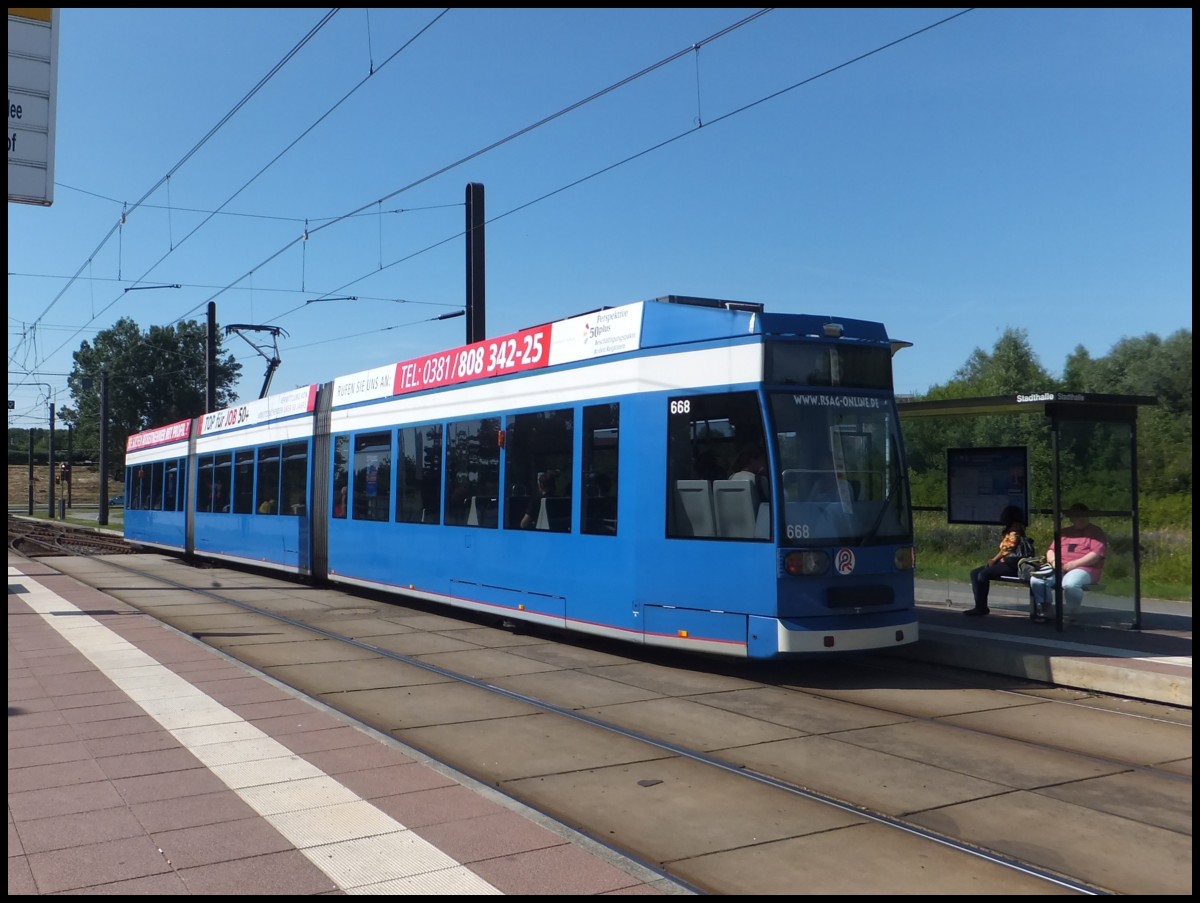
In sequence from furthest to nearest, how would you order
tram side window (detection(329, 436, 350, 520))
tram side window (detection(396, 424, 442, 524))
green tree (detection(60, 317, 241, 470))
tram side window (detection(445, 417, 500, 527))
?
1. green tree (detection(60, 317, 241, 470))
2. tram side window (detection(329, 436, 350, 520))
3. tram side window (detection(396, 424, 442, 524))
4. tram side window (detection(445, 417, 500, 527))

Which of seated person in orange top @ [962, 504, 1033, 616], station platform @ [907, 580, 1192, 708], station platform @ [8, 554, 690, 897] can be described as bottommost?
station platform @ [8, 554, 690, 897]

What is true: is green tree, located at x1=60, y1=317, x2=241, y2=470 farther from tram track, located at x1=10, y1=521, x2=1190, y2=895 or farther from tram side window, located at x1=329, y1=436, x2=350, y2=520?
tram track, located at x1=10, y1=521, x2=1190, y2=895

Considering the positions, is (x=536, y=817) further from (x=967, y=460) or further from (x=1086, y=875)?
(x=967, y=460)

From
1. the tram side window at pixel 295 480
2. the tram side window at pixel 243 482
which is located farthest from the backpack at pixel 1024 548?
Answer: the tram side window at pixel 243 482

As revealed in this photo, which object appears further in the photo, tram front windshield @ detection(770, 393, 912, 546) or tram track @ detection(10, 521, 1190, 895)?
tram front windshield @ detection(770, 393, 912, 546)

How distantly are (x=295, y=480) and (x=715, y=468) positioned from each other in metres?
11.3

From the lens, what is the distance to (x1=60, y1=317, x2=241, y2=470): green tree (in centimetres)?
8969

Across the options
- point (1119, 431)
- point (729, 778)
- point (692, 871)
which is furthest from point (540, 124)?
point (692, 871)

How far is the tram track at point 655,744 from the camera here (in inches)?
202

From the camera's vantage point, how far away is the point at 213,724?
776 centimetres

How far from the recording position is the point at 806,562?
902cm

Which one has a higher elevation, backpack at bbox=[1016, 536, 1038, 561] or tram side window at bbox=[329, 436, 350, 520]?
tram side window at bbox=[329, 436, 350, 520]

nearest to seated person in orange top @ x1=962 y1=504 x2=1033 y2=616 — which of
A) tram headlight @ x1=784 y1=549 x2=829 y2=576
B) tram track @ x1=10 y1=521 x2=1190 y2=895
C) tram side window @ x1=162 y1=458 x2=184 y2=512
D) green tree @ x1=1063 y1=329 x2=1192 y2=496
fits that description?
green tree @ x1=1063 y1=329 x2=1192 y2=496

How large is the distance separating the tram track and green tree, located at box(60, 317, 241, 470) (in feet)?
268
